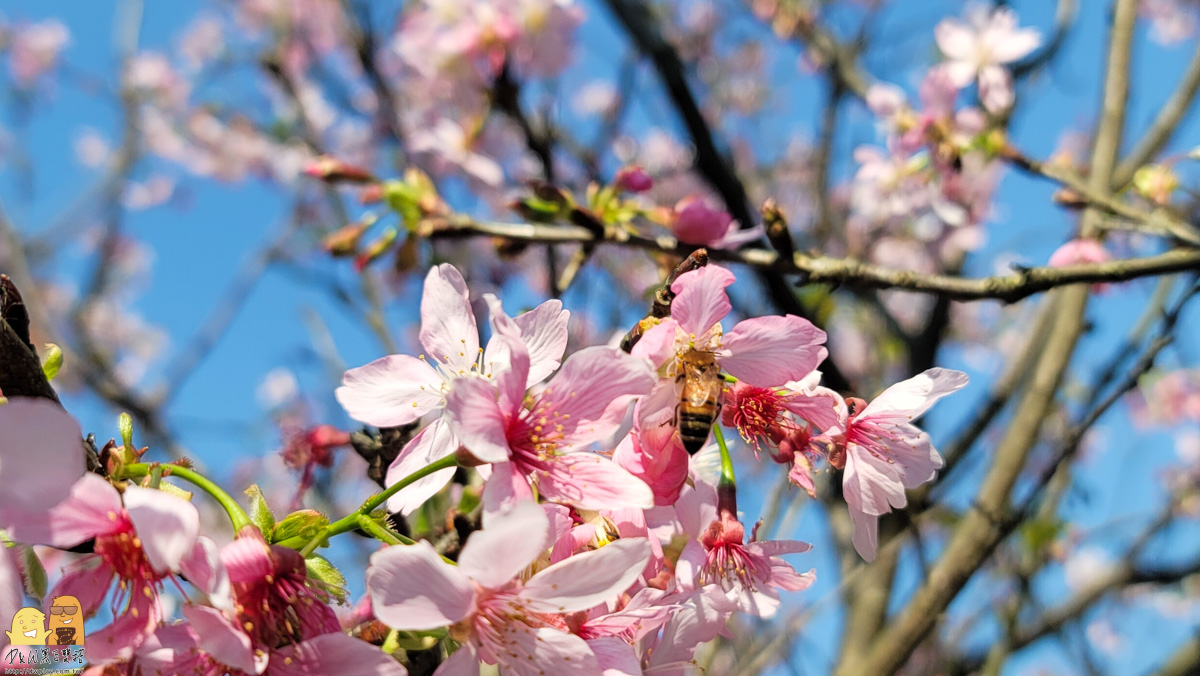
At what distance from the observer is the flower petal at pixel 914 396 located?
913 millimetres

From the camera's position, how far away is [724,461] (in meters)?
0.95

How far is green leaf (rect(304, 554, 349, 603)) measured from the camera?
2.52ft

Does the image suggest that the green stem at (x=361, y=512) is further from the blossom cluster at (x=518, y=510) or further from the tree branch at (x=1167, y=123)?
the tree branch at (x=1167, y=123)

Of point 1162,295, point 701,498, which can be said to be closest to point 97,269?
point 701,498

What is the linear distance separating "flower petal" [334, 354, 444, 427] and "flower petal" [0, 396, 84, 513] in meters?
0.27

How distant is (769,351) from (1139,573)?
2636 millimetres

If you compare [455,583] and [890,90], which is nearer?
[455,583]

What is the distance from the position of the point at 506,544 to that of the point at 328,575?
0.80 feet

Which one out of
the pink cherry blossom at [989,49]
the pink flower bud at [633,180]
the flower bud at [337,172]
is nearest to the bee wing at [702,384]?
the pink flower bud at [633,180]

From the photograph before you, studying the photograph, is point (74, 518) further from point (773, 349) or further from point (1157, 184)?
point (1157, 184)

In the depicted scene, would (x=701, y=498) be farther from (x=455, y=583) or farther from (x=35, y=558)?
(x=35, y=558)

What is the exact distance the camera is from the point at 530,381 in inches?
33.0


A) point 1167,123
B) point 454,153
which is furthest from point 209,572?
point 1167,123

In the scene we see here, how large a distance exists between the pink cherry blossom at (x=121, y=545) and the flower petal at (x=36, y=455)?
0.01 metres
